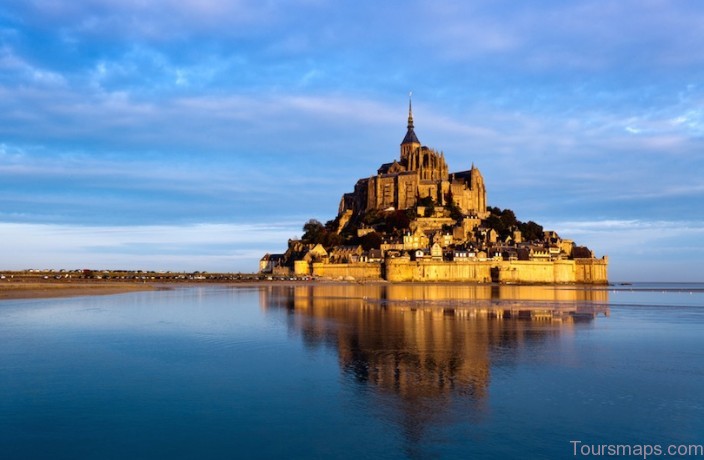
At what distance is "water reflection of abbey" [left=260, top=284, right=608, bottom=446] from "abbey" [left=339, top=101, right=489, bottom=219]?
68.6 meters

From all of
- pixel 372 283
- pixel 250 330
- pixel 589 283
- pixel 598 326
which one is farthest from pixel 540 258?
pixel 250 330

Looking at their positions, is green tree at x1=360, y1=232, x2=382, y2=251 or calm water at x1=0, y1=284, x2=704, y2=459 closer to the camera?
calm water at x1=0, y1=284, x2=704, y2=459

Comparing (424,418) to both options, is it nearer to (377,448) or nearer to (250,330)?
(377,448)

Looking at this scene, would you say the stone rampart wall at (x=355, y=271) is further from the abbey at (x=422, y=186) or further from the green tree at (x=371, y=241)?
the abbey at (x=422, y=186)

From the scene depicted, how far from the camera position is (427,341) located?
68.7ft

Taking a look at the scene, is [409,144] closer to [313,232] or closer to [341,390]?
[313,232]

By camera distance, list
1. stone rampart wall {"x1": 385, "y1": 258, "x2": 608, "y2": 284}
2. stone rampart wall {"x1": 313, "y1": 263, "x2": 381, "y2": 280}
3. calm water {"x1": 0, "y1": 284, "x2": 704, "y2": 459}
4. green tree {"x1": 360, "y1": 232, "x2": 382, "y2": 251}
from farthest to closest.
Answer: green tree {"x1": 360, "y1": 232, "x2": 382, "y2": 251} < stone rampart wall {"x1": 313, "y1": 263, "x2": 381, "y2": 280} < stone rampart wall {"x1": 385, "y1": 258, "x2": 608, "y2": 284} < calm water {"x1": 0, "y1": 284, "x2": 704, "y2": 459}

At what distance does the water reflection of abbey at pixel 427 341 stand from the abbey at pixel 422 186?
68598mm

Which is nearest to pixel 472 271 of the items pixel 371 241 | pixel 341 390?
pixel 371 241

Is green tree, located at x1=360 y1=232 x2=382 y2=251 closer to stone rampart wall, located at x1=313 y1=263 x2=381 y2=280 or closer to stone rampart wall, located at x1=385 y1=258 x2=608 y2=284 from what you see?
stone rampart wall, located at x1=313 y1=263 x2=381 y2=280

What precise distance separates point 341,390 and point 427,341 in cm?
775

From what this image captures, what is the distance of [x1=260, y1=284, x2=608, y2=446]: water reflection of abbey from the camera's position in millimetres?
13453

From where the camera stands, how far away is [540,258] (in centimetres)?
9175

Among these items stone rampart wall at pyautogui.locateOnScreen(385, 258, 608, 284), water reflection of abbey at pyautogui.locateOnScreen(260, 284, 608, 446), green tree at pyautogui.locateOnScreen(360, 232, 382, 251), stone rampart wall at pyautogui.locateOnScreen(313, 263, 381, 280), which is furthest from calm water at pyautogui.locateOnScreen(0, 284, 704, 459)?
green tree at pyautogui.locateOnScreen(360, 232, 382, 251)
